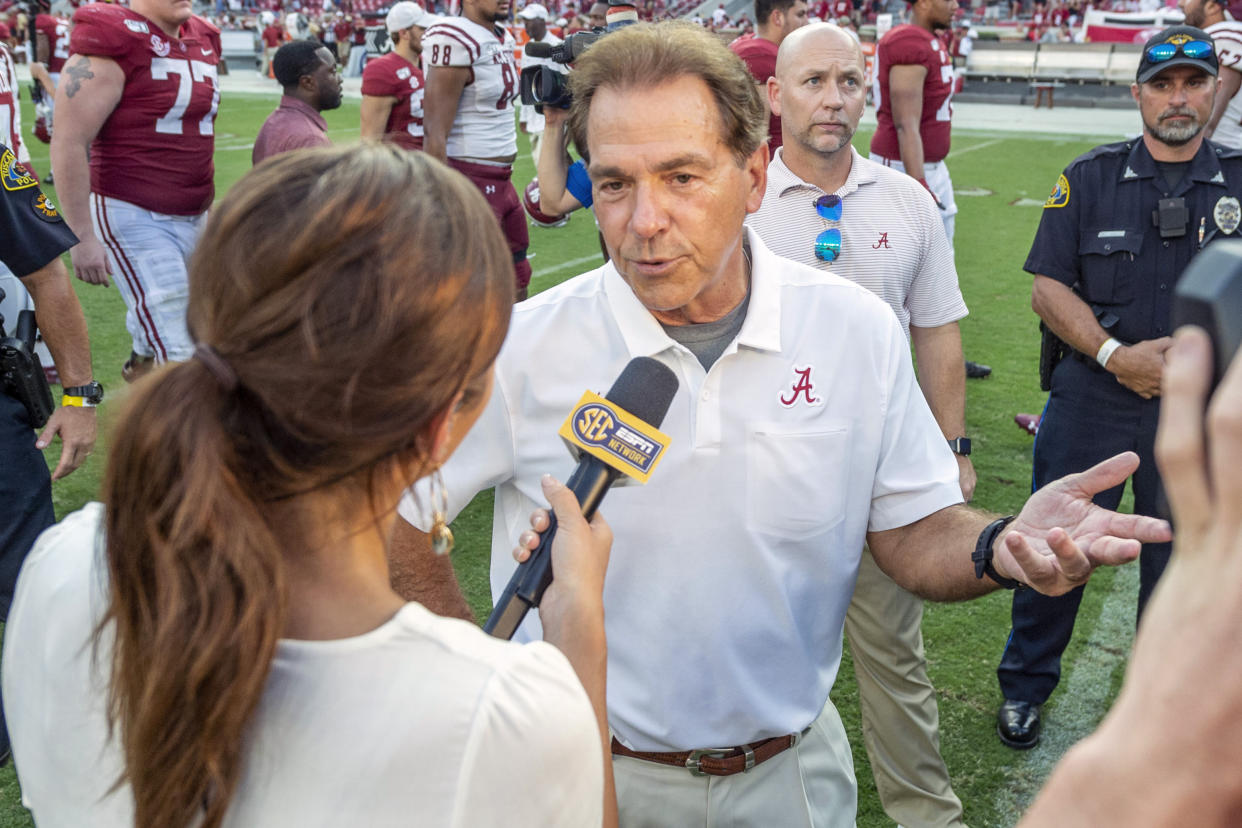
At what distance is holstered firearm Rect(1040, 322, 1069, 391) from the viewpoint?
382cm

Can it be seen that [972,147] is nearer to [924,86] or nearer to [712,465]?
[924,86]

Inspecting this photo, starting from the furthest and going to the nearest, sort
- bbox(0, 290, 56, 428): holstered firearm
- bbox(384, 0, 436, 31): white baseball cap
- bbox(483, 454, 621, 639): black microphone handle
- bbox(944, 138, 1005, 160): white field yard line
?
1. bbox(944, 138, 1005, 160): white field yard line
2. bbox(384, 0, 436, 31): white baseball cap
3. bbox(0, 290, 56, 428): holstered firearm
4. bbox(483, 454, 621, 639): black microphone handle

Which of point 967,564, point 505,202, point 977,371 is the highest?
point 967,564

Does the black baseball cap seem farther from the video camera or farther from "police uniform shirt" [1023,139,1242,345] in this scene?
the video camera

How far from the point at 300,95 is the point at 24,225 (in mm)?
3347

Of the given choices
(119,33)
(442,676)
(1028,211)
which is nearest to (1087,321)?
(442,676)

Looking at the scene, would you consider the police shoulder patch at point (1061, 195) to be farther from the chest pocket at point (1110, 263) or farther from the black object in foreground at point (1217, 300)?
the black object in foreground at point (1217, 300)

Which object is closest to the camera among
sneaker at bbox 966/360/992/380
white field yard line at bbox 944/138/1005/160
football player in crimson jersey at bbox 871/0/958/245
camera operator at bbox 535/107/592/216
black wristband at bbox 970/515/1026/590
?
black wristband at bbox 970/515/1026/590

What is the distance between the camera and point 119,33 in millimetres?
5070

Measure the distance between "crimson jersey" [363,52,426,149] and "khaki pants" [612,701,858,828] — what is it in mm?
6196

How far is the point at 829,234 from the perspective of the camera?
3512mm

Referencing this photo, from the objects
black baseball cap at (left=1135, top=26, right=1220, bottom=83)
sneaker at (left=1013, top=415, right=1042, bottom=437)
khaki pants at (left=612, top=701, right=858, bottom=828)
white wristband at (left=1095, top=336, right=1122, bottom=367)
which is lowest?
sneaker at (left=1013, top=415, right=1042, bottom=437)

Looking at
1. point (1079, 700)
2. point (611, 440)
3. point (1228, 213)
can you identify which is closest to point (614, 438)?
point (611, 440)

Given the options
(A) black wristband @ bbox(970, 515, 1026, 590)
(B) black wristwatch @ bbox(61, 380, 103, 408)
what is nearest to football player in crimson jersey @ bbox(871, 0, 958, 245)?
(B) black wristwatch @ bbox(61, 380, 103, 408)
